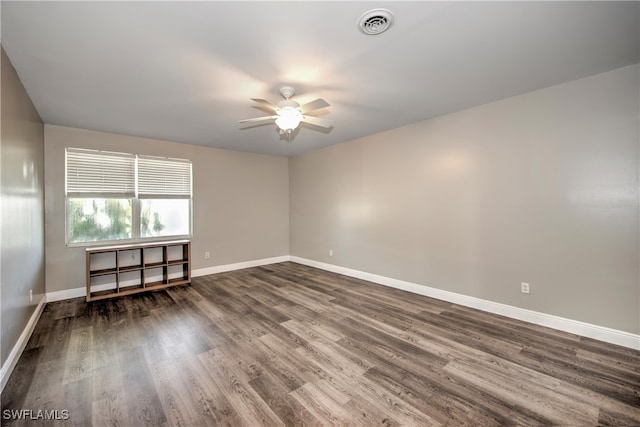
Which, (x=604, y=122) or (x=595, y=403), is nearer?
(x=595, y=403)

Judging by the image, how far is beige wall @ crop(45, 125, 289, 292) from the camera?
12.7 feet

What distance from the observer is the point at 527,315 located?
3021 millimetres

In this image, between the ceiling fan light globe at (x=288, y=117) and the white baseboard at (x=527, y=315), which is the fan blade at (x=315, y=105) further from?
the white baseboard at (x=527, y=315)

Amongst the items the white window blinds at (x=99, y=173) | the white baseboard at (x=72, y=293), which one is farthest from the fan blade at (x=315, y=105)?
the white baseboard at (x=72, y=293)

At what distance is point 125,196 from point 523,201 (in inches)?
229

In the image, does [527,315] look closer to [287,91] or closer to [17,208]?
[287,91]

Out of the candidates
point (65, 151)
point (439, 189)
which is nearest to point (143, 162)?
point (65, 151)

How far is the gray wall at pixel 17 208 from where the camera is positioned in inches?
82.0

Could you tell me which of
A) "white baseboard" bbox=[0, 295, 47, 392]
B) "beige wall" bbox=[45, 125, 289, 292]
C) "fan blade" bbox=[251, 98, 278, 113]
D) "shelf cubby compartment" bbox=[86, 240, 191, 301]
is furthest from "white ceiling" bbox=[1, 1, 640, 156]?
"white baseboard" bbox=[0, 295, 47, 392]

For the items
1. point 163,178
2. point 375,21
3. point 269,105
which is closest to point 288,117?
point 269,105

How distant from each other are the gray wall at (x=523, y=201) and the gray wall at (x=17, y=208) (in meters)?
4.30

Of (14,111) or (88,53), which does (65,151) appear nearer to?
(14,111)

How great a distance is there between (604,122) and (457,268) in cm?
214

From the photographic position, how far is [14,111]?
2.37 meters
